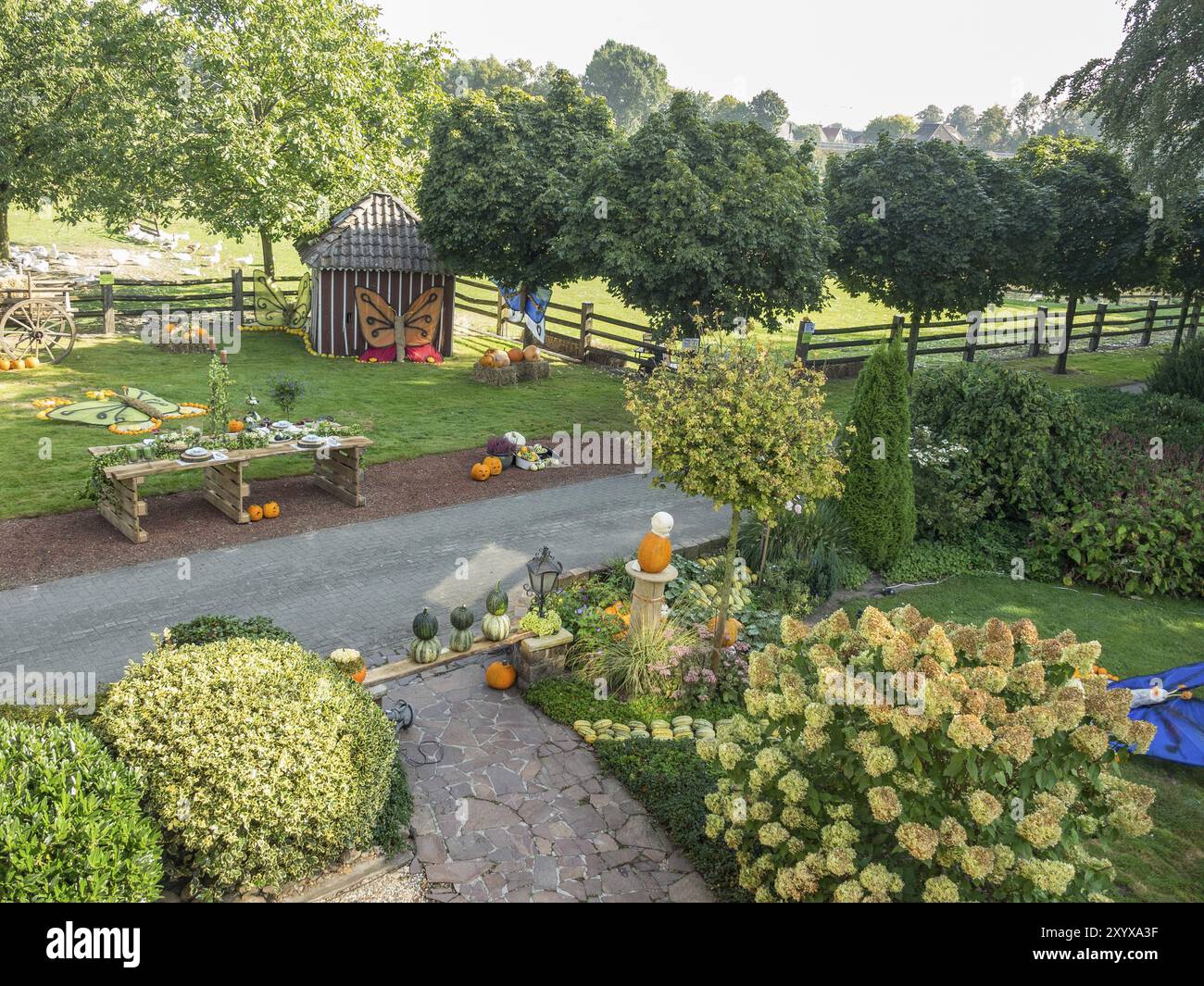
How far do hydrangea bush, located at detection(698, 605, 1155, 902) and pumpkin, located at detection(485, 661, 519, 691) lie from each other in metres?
3.27

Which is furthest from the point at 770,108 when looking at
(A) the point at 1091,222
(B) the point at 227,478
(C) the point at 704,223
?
(B) the point at 227,478

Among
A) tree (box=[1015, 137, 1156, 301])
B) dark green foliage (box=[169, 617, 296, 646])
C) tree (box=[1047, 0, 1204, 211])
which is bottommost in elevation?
dark green foliage (box=[169, 617, 296, 646])

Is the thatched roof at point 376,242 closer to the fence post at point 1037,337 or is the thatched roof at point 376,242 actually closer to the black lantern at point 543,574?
the black lantern at point 543,574

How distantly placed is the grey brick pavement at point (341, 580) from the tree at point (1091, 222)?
44.5ft

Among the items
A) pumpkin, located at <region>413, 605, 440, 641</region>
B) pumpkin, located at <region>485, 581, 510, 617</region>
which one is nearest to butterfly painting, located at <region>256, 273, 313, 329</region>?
pumpkin, located at <region>485, 581, 510, 617</region>

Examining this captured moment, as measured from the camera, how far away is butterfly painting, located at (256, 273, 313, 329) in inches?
995

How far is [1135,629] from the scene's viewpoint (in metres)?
11.5

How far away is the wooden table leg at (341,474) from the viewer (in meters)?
13.5

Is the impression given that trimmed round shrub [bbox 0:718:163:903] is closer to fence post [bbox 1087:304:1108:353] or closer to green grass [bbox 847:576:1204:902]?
green grass [bbox 847:576:1204:902]

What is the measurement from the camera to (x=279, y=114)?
2359 centimetres

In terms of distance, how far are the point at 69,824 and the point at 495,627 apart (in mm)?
4570

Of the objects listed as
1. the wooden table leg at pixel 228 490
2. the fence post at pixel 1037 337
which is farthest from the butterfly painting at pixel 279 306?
the fence post at pixel 1037 337
